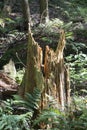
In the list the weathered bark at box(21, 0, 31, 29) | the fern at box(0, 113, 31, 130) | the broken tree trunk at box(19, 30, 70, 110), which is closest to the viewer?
the fern at box(0, 113, 31, 130)

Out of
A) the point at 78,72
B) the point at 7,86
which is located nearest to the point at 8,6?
the point at 78,72

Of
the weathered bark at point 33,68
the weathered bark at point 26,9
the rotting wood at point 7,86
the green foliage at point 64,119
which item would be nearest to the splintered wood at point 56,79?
the weathered bark at point 33,68

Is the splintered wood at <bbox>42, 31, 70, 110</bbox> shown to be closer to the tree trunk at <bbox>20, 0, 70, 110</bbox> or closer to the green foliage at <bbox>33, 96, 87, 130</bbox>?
the tree trunk at <bbox>20, 0, 70, 110</bbox>

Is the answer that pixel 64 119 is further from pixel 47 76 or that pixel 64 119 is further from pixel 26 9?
pixel 26 9

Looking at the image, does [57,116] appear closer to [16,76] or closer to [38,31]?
[16,76]

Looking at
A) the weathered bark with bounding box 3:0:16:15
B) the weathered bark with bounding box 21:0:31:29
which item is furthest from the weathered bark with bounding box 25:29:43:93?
the weathered bark with bounding box 3:0:16:15

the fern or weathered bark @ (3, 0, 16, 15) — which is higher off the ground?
weathered bark @ (3, 0, 16, 15)

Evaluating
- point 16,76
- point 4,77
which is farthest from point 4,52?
point 4,77

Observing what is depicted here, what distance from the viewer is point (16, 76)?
6910 mm

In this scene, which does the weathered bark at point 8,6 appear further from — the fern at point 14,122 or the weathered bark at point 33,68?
the fern at point 14,122

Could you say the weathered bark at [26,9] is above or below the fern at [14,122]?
above

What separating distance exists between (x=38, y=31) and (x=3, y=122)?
576 centimetres

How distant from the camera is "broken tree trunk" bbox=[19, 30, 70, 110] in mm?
5164

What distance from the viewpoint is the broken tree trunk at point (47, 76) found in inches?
203
